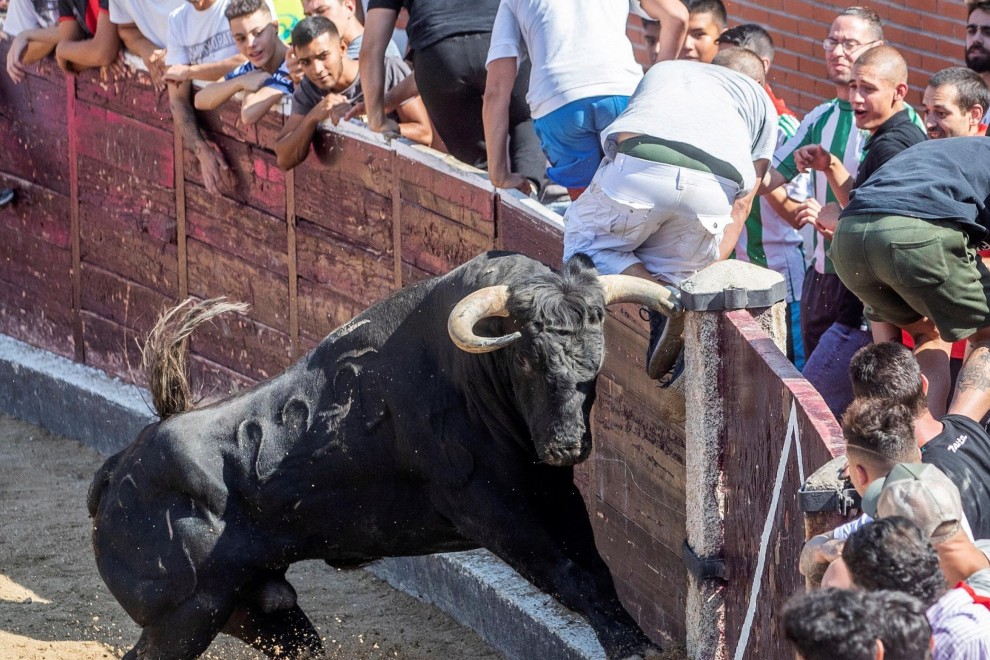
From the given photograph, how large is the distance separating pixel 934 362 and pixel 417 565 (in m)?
2.88

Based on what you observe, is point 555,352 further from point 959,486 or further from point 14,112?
point 14,112

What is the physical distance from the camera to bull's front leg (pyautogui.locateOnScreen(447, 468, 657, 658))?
15.0 ft

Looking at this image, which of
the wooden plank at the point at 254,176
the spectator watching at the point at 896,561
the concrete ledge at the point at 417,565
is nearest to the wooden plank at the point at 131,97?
the wooden plank at the point at 254,176

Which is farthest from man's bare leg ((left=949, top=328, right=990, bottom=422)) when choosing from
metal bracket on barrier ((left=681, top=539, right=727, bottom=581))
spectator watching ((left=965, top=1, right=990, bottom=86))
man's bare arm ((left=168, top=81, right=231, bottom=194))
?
man's bare arm ((left=168, top=81, right=231, bottom=194))

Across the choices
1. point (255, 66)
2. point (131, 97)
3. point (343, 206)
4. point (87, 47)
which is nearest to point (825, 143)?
point (343, 206)

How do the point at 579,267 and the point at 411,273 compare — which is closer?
the point at 579,267

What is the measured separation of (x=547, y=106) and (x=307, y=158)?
2.11 metres

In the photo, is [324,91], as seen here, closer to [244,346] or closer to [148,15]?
[244,346]

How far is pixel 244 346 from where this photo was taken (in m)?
7.89

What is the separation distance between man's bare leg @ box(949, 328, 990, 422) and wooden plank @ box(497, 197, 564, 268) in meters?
1.67

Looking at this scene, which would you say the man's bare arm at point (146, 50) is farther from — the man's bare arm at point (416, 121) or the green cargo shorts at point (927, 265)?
the green cargo shorts at point (927, 265)

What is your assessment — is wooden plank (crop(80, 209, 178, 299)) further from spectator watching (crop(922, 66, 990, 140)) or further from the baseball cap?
the baseball cap

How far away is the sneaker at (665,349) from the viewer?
4535 millimetres

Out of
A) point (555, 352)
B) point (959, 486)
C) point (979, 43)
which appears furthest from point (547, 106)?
point (959, 486)
